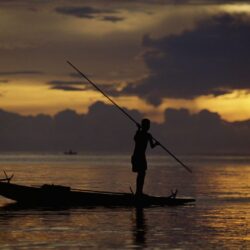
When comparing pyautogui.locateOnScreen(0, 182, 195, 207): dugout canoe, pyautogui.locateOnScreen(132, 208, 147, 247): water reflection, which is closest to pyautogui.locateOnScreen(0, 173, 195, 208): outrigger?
pyautogui.locateOnScreen(0, 182, 195, 207): dugout canoe

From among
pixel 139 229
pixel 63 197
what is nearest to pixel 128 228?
pixel 139 229

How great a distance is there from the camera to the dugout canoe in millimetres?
22031

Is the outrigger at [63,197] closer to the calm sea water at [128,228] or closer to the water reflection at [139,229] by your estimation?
the calm sea water at [128,228]

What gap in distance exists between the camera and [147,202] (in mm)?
21938

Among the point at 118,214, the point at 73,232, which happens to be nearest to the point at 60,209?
the point at 118,214

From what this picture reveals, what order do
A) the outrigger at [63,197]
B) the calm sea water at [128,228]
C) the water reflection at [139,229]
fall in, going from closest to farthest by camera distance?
the calm sea water at [128,228]
the water reflection at [139,229]
the outrigger at [63,197]

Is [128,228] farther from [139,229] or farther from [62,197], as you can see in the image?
[62,197]

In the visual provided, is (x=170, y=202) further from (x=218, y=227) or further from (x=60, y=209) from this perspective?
(x=218, y=227)

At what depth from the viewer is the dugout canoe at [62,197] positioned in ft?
72.3

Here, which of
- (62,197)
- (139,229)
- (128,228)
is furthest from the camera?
(62,197)

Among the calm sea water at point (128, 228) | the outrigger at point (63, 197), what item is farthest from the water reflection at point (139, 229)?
the outrigger at point (63, 197)

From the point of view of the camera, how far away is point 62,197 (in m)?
22.2

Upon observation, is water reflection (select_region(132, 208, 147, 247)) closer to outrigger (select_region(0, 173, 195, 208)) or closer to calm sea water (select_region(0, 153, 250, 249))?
calm sea water (select_region(0, 153, 250, 249))

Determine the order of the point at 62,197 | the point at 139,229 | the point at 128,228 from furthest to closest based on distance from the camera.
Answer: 1. the point at 62,197
2. the point at 128,228
3. the point at 139,229
